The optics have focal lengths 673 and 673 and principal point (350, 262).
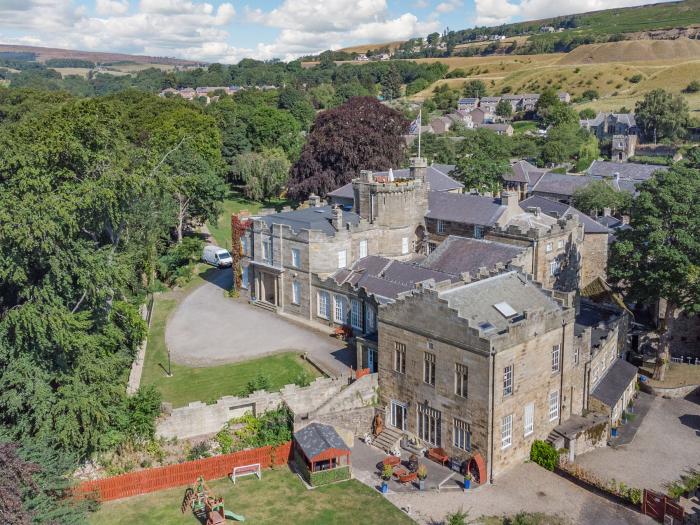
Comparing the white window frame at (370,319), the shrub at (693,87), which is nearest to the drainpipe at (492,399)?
the white window frame at (370,319)

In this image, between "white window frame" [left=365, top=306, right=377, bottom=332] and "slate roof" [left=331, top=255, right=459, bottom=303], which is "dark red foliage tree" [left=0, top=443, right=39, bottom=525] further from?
"slate roof" [left=331, top=255, right=459, bottom=303]

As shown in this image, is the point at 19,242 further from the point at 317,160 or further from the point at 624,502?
the point at 317,160

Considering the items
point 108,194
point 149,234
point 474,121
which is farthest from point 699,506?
point 474,121

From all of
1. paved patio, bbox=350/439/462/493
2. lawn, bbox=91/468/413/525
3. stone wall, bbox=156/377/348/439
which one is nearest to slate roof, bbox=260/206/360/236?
stone wall, bbox=156/377/348/439

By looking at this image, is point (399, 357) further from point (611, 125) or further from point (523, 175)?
point (611, 125)

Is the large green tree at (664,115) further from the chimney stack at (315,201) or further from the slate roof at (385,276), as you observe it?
the slate roof at (385,276)

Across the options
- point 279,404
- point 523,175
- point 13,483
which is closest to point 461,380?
point 279,404
